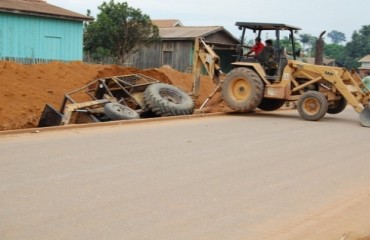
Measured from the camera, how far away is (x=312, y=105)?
1513cm

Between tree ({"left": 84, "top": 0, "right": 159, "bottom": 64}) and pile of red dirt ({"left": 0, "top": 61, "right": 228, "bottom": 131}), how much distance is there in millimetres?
10261

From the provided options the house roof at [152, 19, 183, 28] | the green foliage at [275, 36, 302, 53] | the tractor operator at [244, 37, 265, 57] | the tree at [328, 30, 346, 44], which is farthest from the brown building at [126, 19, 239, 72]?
the tree at [328, 30, 346, 44]

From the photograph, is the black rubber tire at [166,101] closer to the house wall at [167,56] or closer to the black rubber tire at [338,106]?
the black rubber tire at [338,106]

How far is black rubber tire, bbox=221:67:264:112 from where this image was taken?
15805 millimetres

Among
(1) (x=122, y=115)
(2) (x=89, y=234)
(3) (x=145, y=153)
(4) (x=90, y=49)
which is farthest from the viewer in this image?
(4) (x=90, y=49)

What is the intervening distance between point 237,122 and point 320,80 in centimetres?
316

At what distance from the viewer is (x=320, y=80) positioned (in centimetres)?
1571

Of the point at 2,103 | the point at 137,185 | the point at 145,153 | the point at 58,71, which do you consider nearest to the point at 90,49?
the point at 58,71

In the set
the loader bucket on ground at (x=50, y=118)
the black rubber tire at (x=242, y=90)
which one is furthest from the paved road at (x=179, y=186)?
the black rubber tire at (x=242, y=90)

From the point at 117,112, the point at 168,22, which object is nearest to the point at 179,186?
the point at 117,112

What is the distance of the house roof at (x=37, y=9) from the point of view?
2453 centimetres

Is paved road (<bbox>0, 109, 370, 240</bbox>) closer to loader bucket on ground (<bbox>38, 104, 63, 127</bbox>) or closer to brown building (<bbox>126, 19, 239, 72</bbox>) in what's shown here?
loader bucket on ground (<bbox>38, 104, 63, 127</bbox>)

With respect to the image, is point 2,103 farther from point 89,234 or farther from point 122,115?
point 89,234

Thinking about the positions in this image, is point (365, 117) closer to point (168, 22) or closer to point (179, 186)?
point (179, 186)
